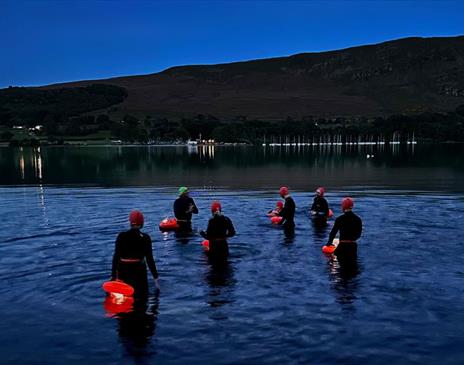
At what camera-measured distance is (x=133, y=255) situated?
17641 mm

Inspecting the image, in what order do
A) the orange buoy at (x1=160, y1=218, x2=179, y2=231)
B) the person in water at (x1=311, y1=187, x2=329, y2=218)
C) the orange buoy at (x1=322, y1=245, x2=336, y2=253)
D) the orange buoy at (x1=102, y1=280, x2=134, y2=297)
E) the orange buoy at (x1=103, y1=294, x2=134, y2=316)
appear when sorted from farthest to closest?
the person in water at (x1=311, y1=187, x2=329, y2=218)
the orange buoy at (x1=160, y1=218, x2=179, y2=231)
the orange buoy at (x1=322, y1=245, x2=336, y2=253)
the orange buoy at (x1=102, y1=280, x2=134, y2=297)
the orange buoy at (x1=103, y1=294, x2=134, y2=316)

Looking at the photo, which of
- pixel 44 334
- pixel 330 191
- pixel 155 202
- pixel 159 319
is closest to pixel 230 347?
pixel 159 319

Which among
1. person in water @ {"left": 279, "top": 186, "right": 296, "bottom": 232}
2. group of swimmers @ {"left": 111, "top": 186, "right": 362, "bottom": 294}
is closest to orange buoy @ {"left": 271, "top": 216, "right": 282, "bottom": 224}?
group of swimmers @ {"left": 111, "top": 186, "right": 362, "bottom": 294}

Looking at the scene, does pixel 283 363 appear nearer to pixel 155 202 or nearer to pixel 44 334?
pixel 44 334

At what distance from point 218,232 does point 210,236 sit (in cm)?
40

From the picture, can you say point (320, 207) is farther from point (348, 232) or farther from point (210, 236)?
point (210, 236)

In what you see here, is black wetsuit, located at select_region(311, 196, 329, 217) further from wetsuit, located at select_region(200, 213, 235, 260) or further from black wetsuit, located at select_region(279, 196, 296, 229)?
wetsuit, located at select_region(200, 213, 235, 260)

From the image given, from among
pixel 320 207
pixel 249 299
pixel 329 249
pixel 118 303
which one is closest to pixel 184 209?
pixel 320 207

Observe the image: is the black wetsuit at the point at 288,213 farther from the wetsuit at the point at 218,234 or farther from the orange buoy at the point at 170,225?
the wetsuit at the point at 218,234

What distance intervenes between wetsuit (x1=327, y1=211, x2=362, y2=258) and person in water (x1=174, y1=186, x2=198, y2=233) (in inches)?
387

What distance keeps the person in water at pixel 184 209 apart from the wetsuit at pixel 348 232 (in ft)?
32.3

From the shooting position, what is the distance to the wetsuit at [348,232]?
22.4m

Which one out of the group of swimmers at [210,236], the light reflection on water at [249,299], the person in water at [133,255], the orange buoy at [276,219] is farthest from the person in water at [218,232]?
the orange buoy at [276,219]

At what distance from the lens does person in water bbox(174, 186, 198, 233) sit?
3003cm
